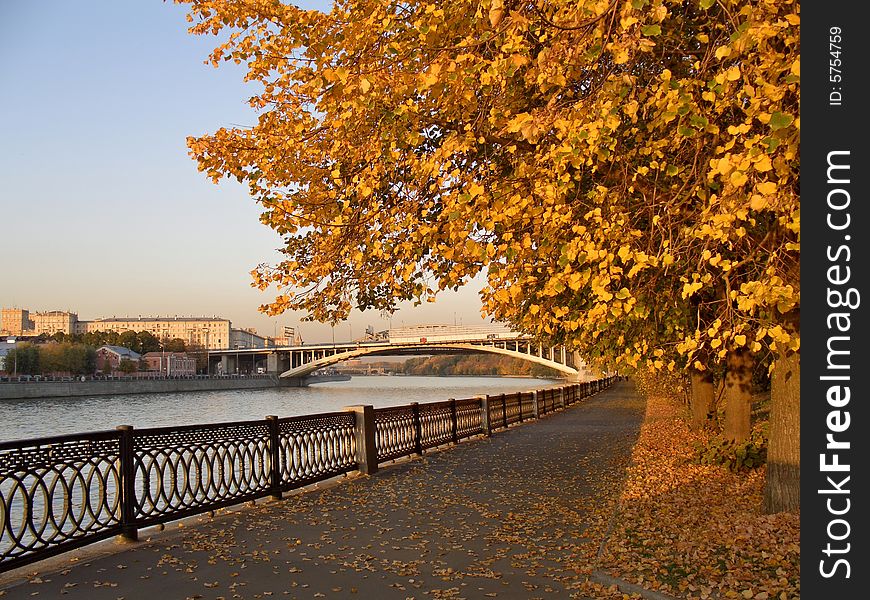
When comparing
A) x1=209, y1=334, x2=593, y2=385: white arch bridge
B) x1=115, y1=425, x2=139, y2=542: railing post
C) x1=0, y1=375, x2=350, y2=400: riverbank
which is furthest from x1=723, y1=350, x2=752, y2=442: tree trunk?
x1=0, y1=375, x2=350, y2=400: riverbank

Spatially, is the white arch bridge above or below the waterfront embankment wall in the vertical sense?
above

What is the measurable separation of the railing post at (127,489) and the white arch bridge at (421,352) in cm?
4467

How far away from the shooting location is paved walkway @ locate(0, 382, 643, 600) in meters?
6.82

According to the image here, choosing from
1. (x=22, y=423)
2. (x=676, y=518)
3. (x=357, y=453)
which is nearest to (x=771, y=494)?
(x=676, y=518)

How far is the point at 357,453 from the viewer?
563 inches

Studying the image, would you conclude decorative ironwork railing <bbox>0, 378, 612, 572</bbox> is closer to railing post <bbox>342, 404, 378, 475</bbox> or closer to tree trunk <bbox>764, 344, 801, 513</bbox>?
railing post <bbox>342, 404, 378, 475</bbox>

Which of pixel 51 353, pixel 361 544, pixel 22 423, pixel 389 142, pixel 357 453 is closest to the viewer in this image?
pixel 389 142

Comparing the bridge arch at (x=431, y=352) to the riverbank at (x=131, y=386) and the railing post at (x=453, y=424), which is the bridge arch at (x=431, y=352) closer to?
the riverbank at (x=131, y=386)

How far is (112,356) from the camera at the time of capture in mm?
130125

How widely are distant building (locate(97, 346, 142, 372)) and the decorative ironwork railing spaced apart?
113068 millimetres

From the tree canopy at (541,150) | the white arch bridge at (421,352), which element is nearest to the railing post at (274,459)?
the tree canopy at (541,150)

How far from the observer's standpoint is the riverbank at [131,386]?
74.2 m
